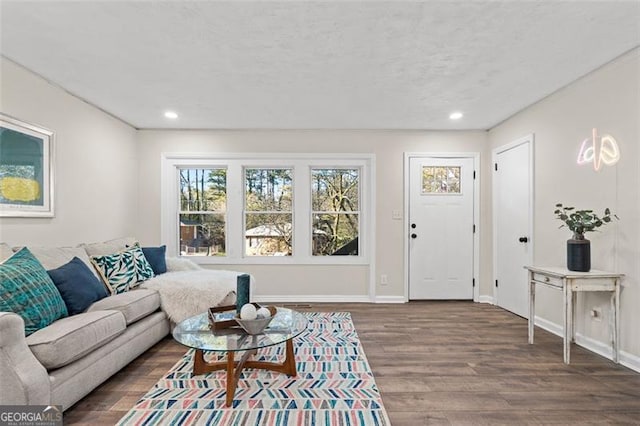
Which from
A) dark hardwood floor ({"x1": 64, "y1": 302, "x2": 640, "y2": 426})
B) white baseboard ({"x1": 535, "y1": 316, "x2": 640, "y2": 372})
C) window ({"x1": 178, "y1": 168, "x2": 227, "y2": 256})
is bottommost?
dark hardwood floor ({"x1": 64, "y1": 302, "x2": 640, "y2": 426})

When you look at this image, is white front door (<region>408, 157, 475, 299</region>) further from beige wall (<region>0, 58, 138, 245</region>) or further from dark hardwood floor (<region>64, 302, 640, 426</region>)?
beige wall (<region>0, 58, 138, 245</region>)

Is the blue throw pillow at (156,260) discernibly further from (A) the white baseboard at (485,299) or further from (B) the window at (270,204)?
(A) the white baseboard at (485,299)

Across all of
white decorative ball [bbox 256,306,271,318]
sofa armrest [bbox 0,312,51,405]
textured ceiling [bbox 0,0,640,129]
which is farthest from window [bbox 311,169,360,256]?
sofa armrest [bbox 0,312,51,405]

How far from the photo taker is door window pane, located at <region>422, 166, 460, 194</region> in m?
4.69

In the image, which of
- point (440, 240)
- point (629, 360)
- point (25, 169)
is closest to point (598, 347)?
point (629, 360)

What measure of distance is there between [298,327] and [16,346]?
155 cm

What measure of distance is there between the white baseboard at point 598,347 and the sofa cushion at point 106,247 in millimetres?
4546

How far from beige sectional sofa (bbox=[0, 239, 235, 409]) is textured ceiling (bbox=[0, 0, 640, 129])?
1576 mm

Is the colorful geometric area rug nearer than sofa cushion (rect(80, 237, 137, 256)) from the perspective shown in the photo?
Yes

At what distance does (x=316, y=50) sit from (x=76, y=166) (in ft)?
9.24

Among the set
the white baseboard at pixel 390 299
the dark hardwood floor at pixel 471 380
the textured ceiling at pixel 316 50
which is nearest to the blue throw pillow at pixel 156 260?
the dark hardwood floor at pixel 471 380

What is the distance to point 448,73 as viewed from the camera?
2.84 m

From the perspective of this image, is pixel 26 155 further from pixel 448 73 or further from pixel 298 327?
pixel 448 73

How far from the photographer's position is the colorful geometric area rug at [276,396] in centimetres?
191
